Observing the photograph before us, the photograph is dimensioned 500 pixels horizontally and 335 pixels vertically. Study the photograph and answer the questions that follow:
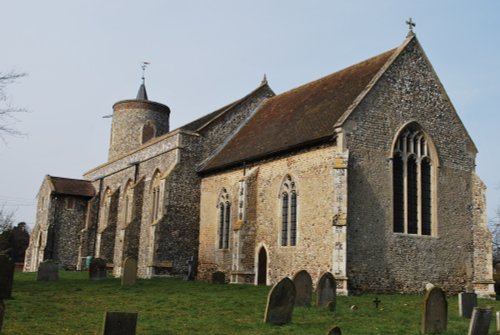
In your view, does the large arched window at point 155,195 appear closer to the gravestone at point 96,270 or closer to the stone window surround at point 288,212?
the gravestone at point 96,270

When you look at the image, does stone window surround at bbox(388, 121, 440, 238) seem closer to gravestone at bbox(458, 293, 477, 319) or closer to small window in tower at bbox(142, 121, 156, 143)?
gravestone at bbox(458, 293, 477, 319)

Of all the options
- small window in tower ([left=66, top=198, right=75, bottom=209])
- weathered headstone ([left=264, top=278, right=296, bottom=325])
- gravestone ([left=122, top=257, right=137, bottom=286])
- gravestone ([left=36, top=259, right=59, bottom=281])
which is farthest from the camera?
small window in tower ([left=66, top=198, right=75, bottom=209])

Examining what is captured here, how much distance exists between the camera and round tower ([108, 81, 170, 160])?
130 ft

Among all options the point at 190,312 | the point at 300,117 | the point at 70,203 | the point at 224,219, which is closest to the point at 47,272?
the point at 224,219

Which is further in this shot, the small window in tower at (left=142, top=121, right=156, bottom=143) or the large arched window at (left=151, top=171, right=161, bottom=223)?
the small window in tower at (left=142, top=121, right=156, bottom=143)

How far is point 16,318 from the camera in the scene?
10.7 m

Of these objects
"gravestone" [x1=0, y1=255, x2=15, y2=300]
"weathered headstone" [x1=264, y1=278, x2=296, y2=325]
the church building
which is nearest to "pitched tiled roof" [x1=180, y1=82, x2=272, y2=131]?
the church building

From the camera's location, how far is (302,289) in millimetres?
13734

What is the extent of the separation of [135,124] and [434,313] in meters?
32.3

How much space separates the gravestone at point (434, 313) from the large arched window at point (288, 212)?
9995 millimetres

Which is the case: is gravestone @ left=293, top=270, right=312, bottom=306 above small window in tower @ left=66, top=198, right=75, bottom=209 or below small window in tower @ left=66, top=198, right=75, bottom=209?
below

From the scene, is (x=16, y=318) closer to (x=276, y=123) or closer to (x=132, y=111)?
(x=276, y=123)

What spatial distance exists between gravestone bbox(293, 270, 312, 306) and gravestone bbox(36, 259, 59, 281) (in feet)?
36.5

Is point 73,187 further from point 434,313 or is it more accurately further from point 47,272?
point 434,313
